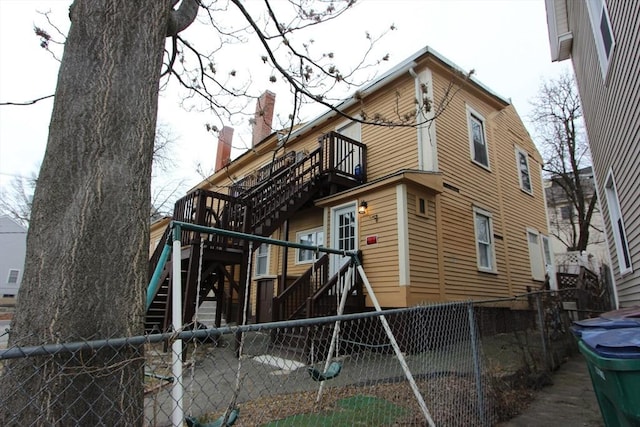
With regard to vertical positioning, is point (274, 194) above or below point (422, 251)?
above

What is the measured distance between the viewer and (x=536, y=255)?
12734 mm

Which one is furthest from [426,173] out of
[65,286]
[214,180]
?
[214,180]

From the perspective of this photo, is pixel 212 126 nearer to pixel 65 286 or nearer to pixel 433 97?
pixel 65 286

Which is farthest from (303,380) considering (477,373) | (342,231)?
(342,231)

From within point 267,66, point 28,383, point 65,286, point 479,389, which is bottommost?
point 479,389

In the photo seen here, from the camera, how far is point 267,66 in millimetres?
4633

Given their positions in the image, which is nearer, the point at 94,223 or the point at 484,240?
the point at 94,223

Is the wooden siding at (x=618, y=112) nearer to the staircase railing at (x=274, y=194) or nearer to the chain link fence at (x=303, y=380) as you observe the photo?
the chain link fence at (x=303, y=380)

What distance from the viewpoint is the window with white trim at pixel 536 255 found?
12391 millimetres

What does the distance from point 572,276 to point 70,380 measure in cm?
1628

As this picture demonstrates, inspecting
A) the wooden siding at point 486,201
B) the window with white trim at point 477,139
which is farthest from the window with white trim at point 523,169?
the window with white trim at point 477,139

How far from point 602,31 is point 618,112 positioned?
1478 millimetres

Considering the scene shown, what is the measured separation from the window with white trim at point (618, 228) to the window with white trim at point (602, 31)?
2.01m

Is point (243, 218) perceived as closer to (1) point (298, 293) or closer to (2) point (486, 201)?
(1) point (298, 293)
